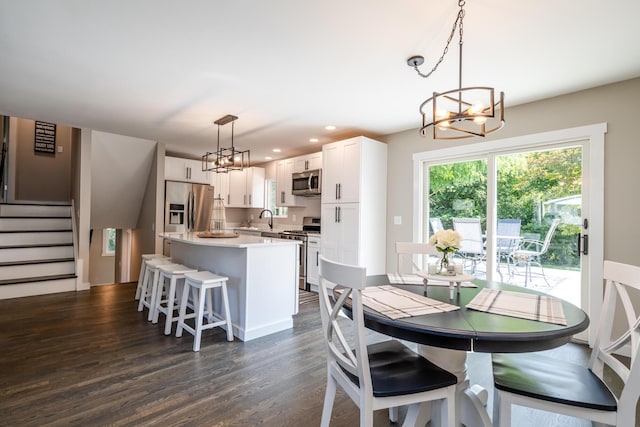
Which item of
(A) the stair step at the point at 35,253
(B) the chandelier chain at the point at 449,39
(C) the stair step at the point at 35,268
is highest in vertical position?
(B) the chandelier chain at the point at 449,39

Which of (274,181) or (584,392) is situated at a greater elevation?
(274,181)

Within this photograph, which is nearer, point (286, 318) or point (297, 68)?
point (297, 68)

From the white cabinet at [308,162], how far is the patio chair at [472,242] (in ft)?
8.19

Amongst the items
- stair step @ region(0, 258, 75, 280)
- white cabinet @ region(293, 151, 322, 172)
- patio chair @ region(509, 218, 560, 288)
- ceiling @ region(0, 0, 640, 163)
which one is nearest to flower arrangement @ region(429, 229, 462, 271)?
ceiling @ region(0, 0, 640, 163)

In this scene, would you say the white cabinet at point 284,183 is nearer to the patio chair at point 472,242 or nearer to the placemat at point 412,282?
the patio chair at point 472,242

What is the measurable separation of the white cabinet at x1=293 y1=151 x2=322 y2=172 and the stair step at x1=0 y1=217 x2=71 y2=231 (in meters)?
4.20

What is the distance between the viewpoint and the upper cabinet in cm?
436

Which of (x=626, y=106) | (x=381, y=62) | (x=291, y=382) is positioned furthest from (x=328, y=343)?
(x=626, y=106)

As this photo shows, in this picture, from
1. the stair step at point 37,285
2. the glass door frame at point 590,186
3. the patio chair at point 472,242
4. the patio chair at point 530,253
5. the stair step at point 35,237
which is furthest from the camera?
the stair step at point 35,237

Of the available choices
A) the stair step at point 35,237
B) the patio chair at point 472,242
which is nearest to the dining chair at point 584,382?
the patio chair at point 472,242

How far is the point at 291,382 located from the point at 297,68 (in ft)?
8.26

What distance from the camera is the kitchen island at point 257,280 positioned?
2994 millimetres

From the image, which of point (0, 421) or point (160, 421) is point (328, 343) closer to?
point (160, 421)

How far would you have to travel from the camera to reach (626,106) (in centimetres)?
276
